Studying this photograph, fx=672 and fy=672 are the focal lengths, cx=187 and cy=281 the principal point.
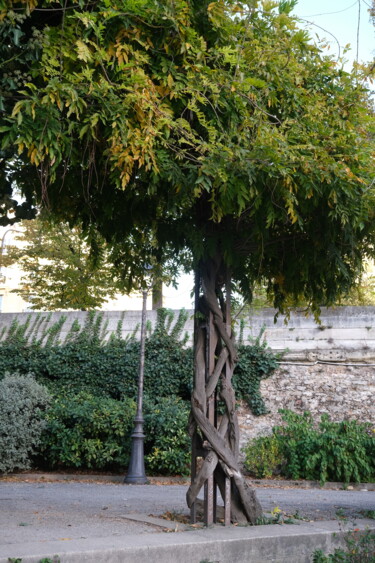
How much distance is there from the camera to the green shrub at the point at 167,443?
559 inches

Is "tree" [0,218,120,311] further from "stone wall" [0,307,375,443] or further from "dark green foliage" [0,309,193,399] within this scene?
"stone wall" [0,307,375,443]

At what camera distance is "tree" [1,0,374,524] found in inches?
210

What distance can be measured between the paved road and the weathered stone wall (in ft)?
11.8

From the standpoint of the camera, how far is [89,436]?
48.4 feet

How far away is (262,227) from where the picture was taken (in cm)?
652

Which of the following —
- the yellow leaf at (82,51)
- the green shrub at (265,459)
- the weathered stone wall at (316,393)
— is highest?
the yellow leaf at (82,51)

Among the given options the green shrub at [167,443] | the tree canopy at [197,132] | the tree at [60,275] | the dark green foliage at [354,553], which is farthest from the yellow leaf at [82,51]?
the tree at [60,275]

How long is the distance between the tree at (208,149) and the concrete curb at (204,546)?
0.63 m

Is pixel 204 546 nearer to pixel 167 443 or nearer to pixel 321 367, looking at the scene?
pixel 167 443

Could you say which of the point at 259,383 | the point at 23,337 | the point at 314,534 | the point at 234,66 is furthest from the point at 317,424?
the point at 234,66

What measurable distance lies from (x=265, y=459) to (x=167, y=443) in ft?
6.89

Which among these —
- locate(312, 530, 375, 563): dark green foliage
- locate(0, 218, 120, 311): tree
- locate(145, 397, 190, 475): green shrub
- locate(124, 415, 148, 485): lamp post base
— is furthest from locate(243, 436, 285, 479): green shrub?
locate(0, 218, 120, 311): tree

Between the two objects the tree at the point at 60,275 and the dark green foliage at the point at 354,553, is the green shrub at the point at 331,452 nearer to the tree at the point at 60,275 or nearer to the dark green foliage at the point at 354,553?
the dark green foliage at the point at 354,553

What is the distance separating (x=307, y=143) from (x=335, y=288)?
203 cm
